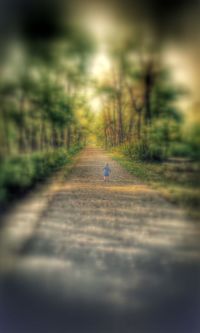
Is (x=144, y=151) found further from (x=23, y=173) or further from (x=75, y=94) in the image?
(x=23, y=173)

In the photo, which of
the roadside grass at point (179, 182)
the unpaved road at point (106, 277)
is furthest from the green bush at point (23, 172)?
the roadside grass at point (179, 182)

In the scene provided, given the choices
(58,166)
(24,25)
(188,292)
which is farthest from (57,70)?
(188,292)

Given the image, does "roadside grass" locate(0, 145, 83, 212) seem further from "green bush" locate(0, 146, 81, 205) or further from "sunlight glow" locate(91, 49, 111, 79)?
"sunlight glow" locate(91, 49, 111, 79)

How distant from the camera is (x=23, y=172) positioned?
4.19 feet

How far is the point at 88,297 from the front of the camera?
1280 millimetres

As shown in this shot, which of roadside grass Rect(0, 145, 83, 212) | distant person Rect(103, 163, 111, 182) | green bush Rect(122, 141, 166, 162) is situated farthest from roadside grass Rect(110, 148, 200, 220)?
roadside grass Rect(0, 145, 83, 212)

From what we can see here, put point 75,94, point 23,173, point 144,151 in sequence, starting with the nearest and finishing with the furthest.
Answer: point 23,173 < point 75,94 < point 144,151

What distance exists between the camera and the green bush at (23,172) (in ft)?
4.09

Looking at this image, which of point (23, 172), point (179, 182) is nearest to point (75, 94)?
point (23, 172)

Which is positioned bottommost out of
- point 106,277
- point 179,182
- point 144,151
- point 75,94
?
point 106,277

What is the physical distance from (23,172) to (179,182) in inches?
20.9

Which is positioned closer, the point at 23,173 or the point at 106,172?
the point at 23,173

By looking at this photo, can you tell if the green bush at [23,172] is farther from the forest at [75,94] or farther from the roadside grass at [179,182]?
the roadside grass at [179,182]

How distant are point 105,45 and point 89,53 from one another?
0.06 metres
